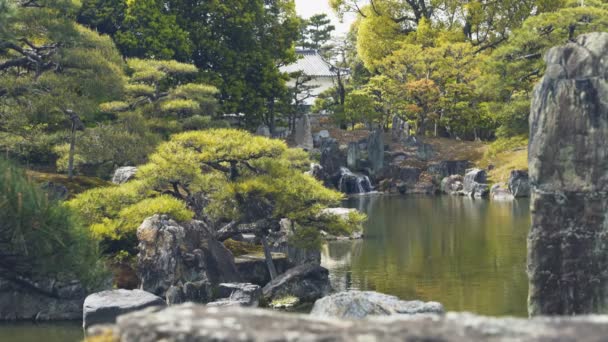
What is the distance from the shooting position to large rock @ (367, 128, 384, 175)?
55.9 meters

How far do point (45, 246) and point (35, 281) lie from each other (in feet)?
7.54

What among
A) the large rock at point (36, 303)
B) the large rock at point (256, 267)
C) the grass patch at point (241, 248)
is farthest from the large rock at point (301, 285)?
the large rock at point (36, 303)

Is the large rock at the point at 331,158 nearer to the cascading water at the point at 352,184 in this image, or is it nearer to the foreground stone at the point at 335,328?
the cascading water at the point at 352,184

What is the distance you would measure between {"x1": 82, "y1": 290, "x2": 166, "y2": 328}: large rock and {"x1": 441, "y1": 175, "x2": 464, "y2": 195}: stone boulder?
3851cm

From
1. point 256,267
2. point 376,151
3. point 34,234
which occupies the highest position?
point 34,234

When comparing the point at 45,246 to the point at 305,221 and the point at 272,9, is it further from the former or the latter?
the point at 272,9

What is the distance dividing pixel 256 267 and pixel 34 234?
7573 mm

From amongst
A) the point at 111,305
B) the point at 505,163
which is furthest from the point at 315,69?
the point at 111,305

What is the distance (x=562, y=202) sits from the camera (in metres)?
13.4

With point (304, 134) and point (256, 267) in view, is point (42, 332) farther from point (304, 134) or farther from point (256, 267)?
point (304, 134)

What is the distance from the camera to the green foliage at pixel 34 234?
14.6 m

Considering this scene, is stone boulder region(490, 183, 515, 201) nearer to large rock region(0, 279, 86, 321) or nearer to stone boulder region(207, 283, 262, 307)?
stone boulder region(207, 283, 262, 307)

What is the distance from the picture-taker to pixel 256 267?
70.1 feet

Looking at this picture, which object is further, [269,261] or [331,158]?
[331,158]
